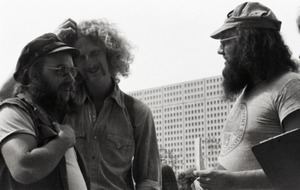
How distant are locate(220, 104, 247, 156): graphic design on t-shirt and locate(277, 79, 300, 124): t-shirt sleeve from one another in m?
0.28

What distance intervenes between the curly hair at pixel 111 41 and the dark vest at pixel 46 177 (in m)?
1.31

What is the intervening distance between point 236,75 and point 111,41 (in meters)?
1.10

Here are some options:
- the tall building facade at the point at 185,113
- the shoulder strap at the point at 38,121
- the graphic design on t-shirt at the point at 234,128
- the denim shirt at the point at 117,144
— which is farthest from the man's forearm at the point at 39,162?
the tall building facade at the point at 185,113

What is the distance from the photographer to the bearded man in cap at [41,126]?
3139mm

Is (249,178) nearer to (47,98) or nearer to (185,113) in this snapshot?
(47,98)

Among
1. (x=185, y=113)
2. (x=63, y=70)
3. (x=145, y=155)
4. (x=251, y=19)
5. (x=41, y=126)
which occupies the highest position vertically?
(x=251, y=19)

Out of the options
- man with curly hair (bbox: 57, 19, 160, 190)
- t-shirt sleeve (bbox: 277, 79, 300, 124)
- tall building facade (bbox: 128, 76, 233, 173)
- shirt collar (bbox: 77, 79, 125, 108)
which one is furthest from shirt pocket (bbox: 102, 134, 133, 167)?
tall building facade (bbox: 128, 76, 233, 173)

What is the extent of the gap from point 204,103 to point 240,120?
4376 inches

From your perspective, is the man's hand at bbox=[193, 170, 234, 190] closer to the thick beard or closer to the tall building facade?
the thick beard

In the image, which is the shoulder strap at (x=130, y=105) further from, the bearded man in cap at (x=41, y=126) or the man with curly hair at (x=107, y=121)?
the bearded man in cap at (x=41, y=126)

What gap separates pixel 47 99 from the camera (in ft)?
11.7

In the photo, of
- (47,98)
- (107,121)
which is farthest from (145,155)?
(47,98)

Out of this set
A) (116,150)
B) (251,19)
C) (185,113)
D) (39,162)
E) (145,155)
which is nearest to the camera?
(39,162)

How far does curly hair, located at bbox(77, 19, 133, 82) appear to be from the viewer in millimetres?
4621
